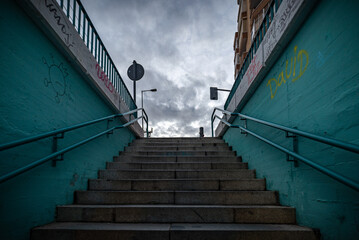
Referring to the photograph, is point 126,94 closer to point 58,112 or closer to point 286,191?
point 58,112

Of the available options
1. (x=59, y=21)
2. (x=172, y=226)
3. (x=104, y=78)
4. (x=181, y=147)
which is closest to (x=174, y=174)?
(x=172, y=226)

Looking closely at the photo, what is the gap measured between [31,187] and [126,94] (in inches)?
158

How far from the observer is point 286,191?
2779 millimetres

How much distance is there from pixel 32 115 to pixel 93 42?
191 cm

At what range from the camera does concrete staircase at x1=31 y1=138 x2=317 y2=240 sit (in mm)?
2223

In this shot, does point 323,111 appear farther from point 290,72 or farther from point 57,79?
point 57,79

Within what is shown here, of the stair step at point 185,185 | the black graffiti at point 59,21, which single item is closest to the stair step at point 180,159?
the stair step at point 185,185

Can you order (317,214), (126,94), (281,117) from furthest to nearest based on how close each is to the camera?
(126,94) < (281,117) < (317,214)

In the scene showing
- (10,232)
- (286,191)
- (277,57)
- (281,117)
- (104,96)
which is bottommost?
(10,232)

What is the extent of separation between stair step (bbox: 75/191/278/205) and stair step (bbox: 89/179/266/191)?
0.34 meters

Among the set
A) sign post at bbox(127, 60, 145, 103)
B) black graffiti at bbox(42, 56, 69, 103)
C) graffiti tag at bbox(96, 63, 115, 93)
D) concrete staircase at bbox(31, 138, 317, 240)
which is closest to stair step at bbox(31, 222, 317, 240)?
concrete staircase at bbox(31, 138, 317, 240)

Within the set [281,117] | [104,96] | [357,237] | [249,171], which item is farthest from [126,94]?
[357,237]

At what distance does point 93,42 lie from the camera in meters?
3.70

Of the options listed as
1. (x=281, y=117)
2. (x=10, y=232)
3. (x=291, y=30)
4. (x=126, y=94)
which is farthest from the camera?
(x=126, y=94)
